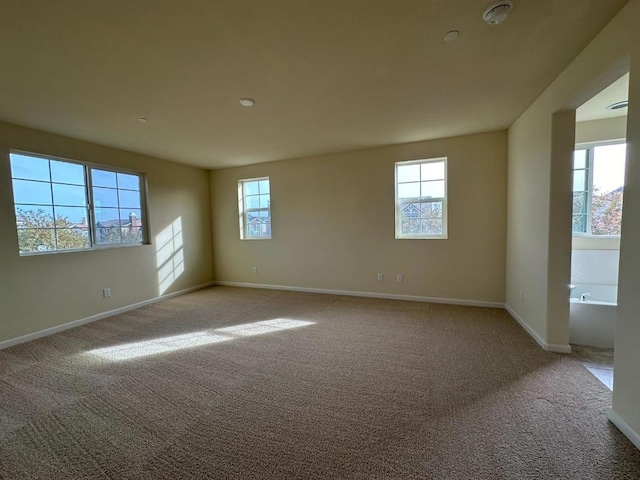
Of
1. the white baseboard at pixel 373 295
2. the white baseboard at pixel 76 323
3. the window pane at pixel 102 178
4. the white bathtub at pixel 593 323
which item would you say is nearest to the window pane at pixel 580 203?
the white bathtub at pixel 593 323

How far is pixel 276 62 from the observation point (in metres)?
1.95

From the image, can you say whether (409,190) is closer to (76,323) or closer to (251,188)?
(251,188)

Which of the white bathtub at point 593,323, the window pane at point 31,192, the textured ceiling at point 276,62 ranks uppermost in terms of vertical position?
the textured ceiling at point 276,62

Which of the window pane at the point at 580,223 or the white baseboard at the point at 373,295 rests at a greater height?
the window pane at the point at 580,223

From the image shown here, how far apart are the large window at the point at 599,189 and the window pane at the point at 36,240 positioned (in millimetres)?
6415

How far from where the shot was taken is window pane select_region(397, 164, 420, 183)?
4.16 meters

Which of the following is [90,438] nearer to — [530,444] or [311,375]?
[311,375]

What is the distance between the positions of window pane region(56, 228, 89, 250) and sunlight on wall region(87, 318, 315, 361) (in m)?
1.56

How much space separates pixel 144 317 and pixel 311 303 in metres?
2.37

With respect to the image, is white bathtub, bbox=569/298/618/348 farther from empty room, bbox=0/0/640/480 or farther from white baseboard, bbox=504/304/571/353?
white baseboard, bbox=504/304/571/353

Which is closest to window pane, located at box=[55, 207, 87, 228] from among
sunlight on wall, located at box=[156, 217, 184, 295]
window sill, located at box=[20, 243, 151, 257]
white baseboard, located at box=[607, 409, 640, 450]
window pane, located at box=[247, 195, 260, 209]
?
window sill, located at box=[20, 243, 151, 257]

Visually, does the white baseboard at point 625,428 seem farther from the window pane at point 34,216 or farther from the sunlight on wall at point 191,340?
the window pane at point 34,216

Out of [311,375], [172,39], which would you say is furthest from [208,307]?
[172,39]

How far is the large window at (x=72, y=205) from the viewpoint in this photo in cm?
310
